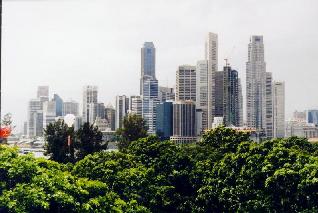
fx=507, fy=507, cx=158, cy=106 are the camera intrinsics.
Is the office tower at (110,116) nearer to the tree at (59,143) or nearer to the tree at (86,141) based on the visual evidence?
the tree at (86,141)

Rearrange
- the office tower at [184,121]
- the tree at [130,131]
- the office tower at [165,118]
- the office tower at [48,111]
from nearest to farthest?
the tree at [130,131]
the office tower at [184,121]
the office tower at [165,118]
the office tower at [48,111]

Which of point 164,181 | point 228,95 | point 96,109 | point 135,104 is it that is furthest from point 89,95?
point 164,181

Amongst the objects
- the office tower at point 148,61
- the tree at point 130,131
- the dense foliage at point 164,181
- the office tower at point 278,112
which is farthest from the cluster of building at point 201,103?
the dense foliage at point 164,181

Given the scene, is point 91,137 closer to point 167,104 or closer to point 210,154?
point 210,154

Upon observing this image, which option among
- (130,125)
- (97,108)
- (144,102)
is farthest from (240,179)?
(97,108)

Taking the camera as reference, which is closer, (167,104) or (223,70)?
(167,104)

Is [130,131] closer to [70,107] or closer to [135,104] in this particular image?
[135,104]
